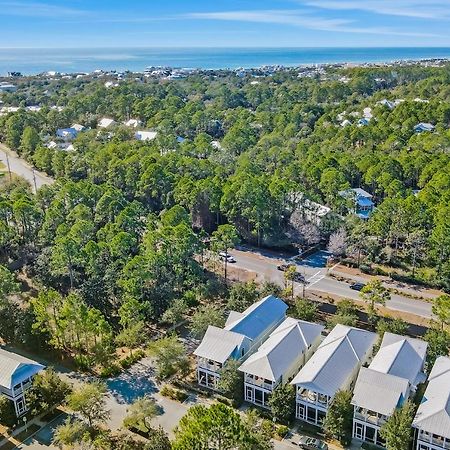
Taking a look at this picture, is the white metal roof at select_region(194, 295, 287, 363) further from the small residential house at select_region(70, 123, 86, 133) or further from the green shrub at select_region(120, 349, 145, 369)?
the small residential house at select_region(70, 123, 86, 133)

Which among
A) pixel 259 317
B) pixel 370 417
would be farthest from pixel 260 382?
pixel 370 417

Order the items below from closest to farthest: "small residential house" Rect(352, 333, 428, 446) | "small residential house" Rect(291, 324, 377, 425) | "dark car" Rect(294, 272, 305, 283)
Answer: "small residential house" Rect(352, 333, 428, 446) → "small residential house" Rect(291, 324, 377, 425) → "dark car" Rect(294, 272, 305, 283)

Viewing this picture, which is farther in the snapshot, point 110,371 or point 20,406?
point 110,371

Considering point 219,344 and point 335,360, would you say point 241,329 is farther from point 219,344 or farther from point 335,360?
point 335,360

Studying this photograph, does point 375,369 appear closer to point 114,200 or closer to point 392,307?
point 392,307

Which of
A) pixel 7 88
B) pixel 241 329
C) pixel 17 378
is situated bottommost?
pixel 17 378

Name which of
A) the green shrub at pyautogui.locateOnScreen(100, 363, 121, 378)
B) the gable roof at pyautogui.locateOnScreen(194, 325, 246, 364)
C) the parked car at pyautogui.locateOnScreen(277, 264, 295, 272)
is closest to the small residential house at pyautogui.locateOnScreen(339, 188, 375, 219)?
the parked car at pyautogui.locateOnScreen(277, 264, 295, 272)
